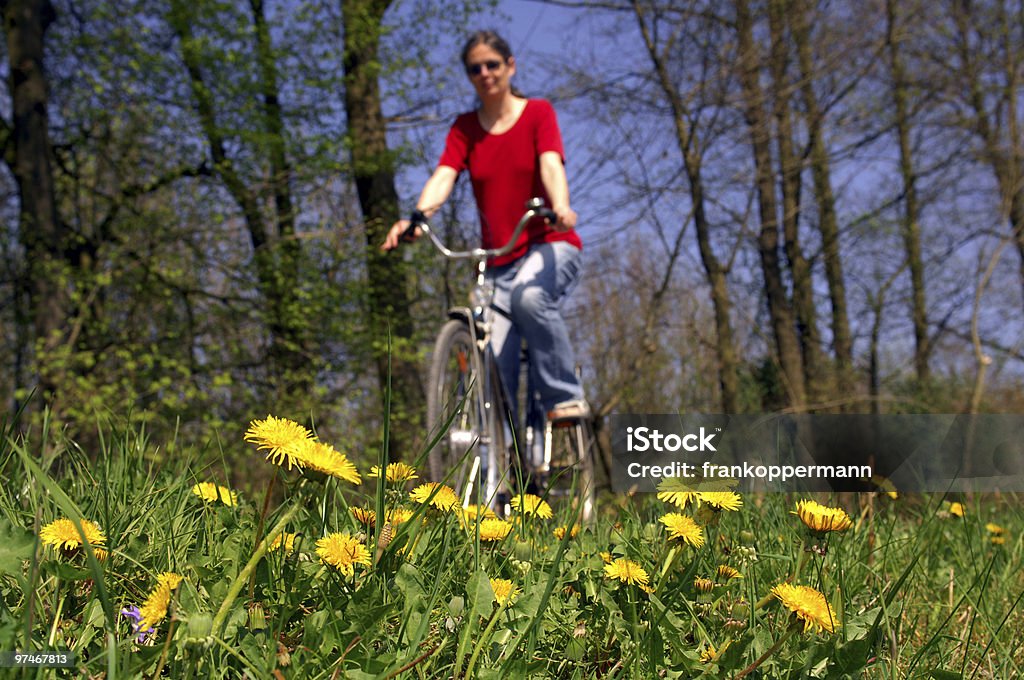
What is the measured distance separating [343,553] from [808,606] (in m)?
0.54

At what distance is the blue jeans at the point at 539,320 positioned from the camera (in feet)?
11.5

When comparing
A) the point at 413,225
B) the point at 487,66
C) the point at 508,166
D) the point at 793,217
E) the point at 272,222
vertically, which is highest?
the point at 793,217

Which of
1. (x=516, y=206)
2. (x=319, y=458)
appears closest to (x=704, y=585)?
(x=319, y=458)

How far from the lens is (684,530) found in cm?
111

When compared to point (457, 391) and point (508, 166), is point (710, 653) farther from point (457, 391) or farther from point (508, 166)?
point (508, 166)

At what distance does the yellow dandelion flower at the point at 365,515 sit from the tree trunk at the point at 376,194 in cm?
650

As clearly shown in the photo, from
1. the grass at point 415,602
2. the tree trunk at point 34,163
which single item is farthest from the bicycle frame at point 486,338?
the tree trunk at point 34,163

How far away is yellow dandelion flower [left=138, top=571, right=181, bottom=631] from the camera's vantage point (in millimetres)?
893

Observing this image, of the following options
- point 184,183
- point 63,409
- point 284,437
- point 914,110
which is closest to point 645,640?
point 284,437

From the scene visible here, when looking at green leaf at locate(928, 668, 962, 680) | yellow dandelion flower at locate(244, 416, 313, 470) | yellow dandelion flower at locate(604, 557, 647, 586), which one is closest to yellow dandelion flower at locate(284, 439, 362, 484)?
yellow dandelion flower at locate(244, 416, 313, 470)

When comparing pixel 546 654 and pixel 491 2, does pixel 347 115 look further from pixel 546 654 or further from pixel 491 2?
pixel 546 654

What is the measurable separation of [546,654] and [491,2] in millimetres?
9452

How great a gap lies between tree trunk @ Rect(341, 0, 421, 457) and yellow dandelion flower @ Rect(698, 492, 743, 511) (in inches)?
265

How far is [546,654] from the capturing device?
1.10m
